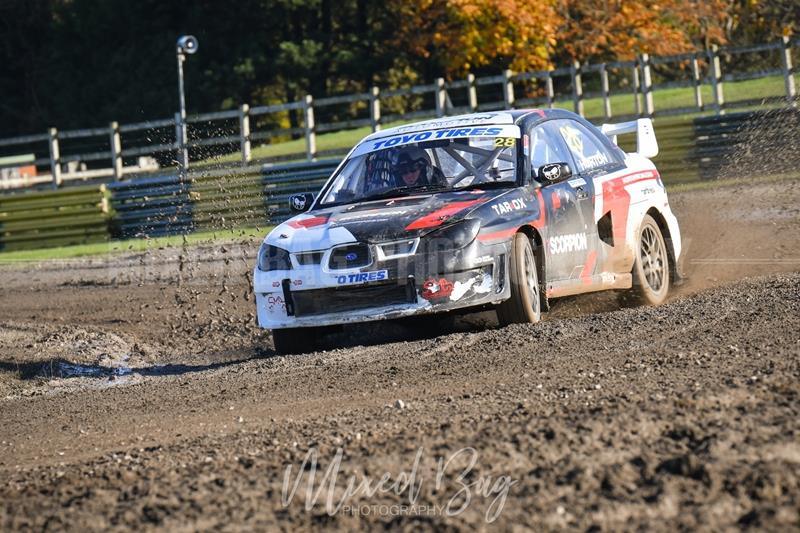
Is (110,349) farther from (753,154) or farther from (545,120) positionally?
(753,154)

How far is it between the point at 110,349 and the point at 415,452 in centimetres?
591

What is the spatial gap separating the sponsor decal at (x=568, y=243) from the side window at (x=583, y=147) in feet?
2.06

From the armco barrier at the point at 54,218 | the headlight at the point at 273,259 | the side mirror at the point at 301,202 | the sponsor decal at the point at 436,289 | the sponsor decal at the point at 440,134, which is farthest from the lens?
the armco barrier at the point at 54,218

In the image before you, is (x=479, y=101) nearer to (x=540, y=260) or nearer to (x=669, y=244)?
(x=669, y=244)

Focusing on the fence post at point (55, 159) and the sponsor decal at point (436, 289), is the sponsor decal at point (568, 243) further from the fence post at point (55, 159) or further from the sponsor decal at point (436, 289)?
the fence post at point (55, 159)

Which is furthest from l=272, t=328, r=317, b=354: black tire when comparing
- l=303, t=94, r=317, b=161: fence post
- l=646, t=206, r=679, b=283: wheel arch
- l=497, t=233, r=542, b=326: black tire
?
l=303, t=94, r=317, b=161: fence post

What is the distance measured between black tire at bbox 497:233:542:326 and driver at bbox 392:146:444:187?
95 cm

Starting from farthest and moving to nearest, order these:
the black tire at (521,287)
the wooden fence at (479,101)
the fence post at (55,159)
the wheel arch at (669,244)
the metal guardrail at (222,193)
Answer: the fence post at (55,159) < the wooden fence at (479,101) < the metal guardrail at (222,193) < the wheel arch at (669,244) < the black tire at (521,287)

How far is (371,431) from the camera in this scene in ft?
17.9

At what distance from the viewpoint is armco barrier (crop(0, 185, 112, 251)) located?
22922 millimetres

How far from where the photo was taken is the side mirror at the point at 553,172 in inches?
341

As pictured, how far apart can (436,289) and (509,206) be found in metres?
0.78

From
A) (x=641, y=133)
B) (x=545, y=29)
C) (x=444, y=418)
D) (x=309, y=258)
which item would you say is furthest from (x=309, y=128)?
(x=444, y=418)

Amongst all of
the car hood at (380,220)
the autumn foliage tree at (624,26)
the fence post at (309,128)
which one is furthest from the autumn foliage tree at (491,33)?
the car hood at (380,220)
